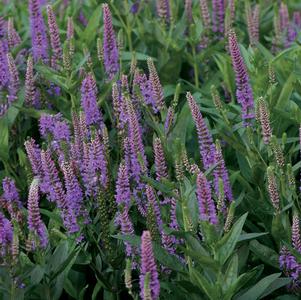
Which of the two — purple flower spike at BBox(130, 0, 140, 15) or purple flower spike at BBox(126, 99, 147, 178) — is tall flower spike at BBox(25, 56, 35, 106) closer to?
purple flower spike at BBox(126, 99, 147, 178)

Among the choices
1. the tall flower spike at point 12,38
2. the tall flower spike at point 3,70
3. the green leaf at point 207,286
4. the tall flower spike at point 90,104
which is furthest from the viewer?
the tall flower spike at point 12,38

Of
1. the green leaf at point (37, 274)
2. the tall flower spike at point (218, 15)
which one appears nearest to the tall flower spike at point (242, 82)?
the green leaf at point (37, 274)

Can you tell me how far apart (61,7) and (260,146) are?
13.3ft

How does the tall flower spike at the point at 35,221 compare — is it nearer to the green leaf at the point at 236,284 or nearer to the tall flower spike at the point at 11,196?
the tall flower spike at the point at 11,196

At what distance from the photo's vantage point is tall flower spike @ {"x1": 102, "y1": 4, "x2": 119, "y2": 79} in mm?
5125

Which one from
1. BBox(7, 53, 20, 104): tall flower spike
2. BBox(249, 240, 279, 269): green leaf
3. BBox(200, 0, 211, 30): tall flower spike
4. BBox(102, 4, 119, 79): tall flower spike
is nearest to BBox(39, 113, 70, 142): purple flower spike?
BBox(7, 53, 20, 104): tall flower spike

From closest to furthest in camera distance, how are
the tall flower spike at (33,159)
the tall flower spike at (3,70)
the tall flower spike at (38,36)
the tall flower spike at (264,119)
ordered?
the tall flower spike at (264,119) → the tall flower spike at (33,159) → the tall flower spike at (3,70) → the tall flower spike at (38,36)

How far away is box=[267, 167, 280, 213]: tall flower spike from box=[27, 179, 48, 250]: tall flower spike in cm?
123

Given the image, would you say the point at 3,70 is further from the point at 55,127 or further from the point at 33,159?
the point at 33,159

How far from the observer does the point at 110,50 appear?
17.2 ft

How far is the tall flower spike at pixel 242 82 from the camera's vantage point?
4.38m

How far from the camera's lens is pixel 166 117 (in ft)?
14.9

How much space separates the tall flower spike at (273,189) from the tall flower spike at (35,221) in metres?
1.23

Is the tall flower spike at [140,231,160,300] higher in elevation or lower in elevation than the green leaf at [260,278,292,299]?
higher
